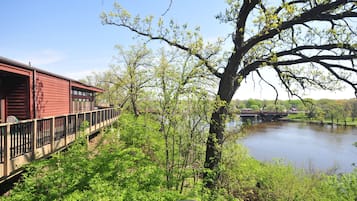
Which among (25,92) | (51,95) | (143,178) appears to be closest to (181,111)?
(143,178)

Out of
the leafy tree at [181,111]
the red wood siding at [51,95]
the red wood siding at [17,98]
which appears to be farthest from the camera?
the red wood siding at [51,95]

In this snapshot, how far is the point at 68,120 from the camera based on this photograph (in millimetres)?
9172

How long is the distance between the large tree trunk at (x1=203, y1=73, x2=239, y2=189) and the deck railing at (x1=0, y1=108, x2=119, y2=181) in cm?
477

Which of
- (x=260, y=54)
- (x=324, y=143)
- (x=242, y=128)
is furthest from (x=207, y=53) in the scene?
(x=324, y=143)

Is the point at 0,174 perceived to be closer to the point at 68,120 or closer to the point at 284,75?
the point at 68,120

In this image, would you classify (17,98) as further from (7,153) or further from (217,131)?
(217,131)

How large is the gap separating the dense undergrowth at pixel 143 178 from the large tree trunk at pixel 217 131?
330mm

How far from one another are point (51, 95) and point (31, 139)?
21.1 feet

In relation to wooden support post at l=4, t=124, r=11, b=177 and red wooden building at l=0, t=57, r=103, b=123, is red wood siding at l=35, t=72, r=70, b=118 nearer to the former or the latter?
red wooden building at l=0, t=57, r=103, b=123

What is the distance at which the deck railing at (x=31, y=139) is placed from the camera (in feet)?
17.0

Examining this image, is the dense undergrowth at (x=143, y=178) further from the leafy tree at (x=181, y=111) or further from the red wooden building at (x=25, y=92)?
the red wooden building at (x=25, y=92)

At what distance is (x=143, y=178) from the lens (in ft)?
14.6

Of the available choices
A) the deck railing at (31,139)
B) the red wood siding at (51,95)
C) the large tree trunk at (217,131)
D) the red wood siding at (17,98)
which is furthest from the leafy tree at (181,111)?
the red wood siding at (51,95)

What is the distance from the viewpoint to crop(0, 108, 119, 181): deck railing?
5180mm
